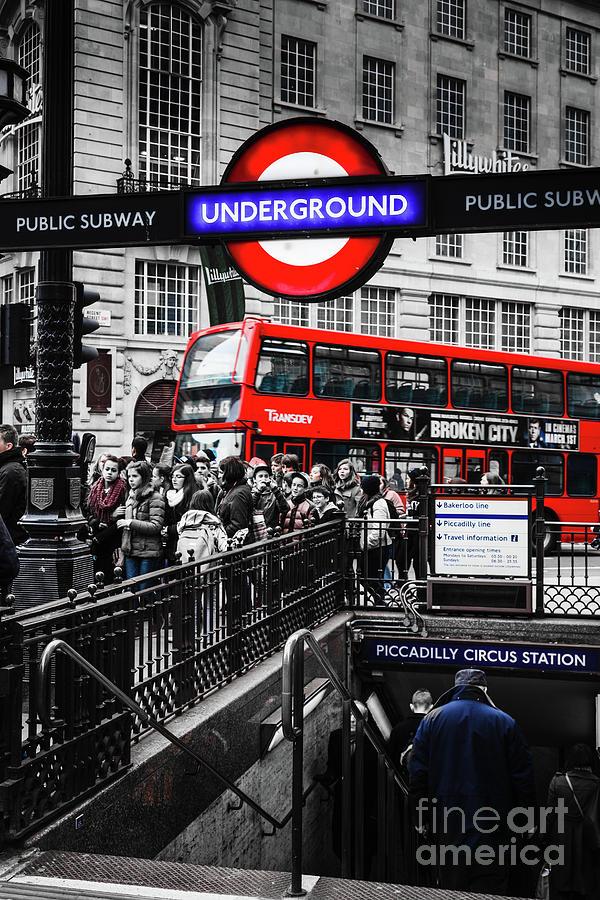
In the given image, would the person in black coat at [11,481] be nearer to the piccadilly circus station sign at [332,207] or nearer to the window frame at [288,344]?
the piccadilly circus station sign at [332,207]

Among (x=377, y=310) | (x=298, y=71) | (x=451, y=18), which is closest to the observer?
(x=298, y=71)

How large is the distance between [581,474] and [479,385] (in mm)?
3737

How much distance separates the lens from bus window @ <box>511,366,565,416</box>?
2216 centimetres

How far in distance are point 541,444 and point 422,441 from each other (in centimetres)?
355

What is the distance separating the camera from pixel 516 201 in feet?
12.2

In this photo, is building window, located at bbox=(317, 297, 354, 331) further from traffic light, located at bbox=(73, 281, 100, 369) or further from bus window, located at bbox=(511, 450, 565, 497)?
traffic light, located at bbox=(73, 281, 100, 369)

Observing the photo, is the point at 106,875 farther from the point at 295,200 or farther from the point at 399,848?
the point at 399,848

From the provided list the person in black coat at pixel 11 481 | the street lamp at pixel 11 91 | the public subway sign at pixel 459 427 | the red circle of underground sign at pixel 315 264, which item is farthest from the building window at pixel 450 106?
the red circle of underground sign at pixel 315 264

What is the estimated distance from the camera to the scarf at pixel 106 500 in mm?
11188

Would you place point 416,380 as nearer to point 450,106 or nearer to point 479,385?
point 479,385

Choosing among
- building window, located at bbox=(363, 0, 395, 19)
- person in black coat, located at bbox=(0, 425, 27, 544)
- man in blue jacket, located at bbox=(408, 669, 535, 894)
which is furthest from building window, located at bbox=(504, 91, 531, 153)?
man in blue jacket, located at bbox=(408, 669, 535, 894)

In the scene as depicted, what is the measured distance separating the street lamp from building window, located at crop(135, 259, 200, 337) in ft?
73.6

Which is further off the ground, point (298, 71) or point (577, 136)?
point (298, 71)

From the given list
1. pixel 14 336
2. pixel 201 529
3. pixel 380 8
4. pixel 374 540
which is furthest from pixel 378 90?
pixel 14 336
